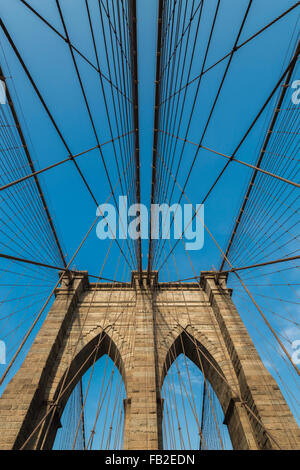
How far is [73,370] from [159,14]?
11.2 meters

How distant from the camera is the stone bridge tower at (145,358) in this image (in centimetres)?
636

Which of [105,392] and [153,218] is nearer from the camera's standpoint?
[105,392]

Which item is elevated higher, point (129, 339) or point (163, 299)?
point (163, 299)

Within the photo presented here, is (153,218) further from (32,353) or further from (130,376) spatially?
(32,353)

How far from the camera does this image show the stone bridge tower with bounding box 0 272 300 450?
6.36 m

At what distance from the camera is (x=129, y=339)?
30.2 ft

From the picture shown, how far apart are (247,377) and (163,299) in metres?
4.94

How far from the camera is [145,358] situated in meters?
7.98

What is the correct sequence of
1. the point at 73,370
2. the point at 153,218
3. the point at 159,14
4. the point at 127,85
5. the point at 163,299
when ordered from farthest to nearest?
the point at 163,299
the point at 153,218
the point at 73,370
the point at 127,85
the point at 159,14
